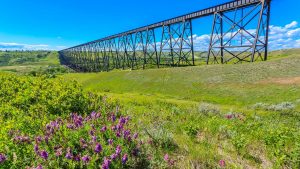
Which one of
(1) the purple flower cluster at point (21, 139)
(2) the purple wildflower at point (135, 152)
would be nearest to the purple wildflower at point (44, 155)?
(1) the purple flower cluster at point (21, 139)

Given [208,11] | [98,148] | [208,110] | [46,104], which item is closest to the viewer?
[98,148]

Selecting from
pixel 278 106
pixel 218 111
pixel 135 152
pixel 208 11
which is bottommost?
pixel 278 106

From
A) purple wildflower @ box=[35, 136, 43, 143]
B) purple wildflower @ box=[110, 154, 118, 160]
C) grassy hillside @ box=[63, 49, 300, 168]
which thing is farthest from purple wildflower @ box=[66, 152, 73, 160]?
grassy hillside @ box=[63, 49, 300, 168]

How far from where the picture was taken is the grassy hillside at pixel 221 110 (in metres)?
4.30

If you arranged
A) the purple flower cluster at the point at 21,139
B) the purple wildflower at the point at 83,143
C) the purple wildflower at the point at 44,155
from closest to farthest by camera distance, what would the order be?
the purple wildflower at the point at 44,155, the purple wildflower at the point at 83,143, the purple flower cluster at the point at 21,139

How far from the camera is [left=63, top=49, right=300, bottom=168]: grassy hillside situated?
14.1 ft

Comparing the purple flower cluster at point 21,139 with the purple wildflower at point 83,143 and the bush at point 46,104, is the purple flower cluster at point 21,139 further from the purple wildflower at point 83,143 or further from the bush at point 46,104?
the bush at point 46,104

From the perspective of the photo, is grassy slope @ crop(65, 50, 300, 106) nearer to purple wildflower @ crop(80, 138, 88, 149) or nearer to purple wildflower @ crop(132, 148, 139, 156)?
purple wildflower @ crop(132, 148, 139, 156)

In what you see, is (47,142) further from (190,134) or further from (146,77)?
(146,77)

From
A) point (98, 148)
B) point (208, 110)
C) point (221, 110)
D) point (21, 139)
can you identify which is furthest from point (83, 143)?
point (221, 110)

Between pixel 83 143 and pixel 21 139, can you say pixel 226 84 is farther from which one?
pixel 21 139

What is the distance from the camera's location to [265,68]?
24.9 meters

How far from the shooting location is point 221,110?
12.8m

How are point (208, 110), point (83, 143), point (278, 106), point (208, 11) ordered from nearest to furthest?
point (83, 143)
point (208, 110)
point (278, 106)
point (208, 11)
